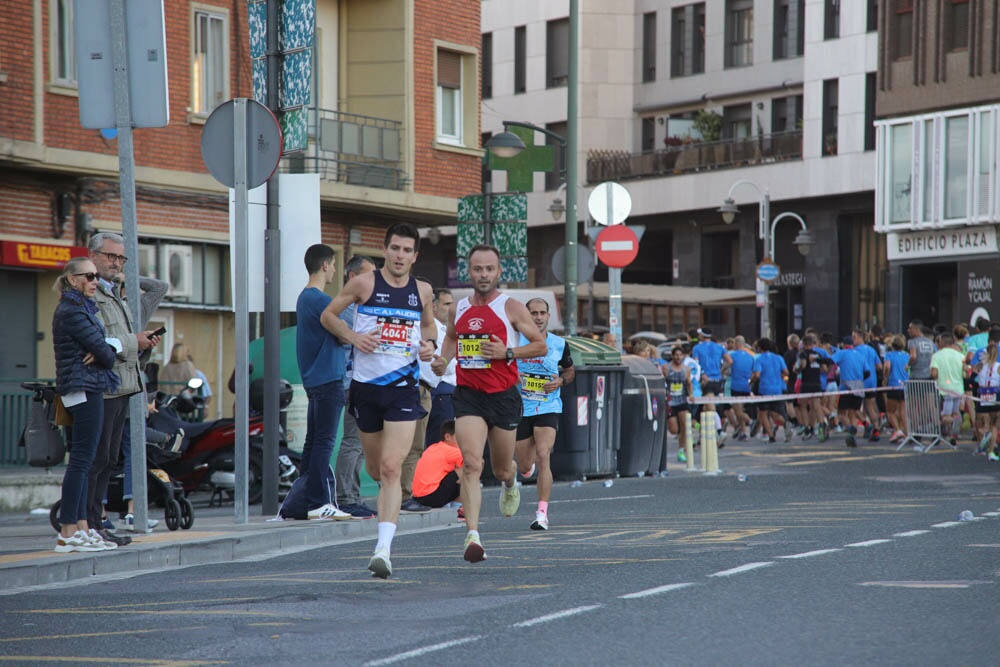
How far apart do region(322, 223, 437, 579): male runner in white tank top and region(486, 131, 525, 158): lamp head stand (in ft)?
47.8

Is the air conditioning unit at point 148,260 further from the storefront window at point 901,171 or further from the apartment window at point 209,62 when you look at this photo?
the storefront window at point 901,171

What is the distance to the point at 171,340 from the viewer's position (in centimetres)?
2519

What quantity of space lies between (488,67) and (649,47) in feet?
21.4

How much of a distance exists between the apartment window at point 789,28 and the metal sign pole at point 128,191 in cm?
4701

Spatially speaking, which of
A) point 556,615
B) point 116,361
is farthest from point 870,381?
point 556,615

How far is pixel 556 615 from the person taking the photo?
7.94 meters

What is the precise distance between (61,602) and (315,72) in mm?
19416

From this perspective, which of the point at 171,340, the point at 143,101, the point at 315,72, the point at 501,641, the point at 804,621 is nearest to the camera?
the point at 501,641

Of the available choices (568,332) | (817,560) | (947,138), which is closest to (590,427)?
(568,332)

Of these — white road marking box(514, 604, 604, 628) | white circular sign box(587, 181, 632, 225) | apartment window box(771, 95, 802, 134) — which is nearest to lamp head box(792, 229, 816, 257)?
apartment window box(771, 95, 802, 134)

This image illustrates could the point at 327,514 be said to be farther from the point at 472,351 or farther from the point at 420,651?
the point at 420,651

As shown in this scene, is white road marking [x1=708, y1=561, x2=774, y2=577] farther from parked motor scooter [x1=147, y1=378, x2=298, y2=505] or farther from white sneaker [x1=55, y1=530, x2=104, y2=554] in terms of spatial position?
parked motor scooter [x1=147, y1=378, x2=298, y2=505]

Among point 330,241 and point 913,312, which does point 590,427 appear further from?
point 913,312

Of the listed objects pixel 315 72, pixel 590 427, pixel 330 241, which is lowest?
pixel 590 427
